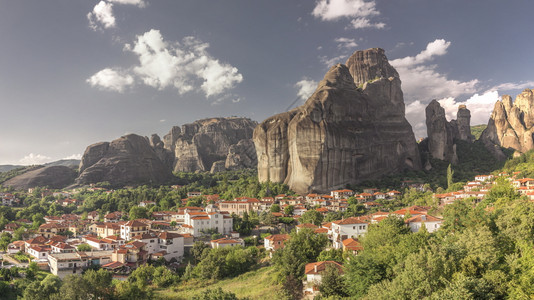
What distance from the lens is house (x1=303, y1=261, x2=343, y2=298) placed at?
29634 mm

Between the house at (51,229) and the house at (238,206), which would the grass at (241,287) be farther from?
the house at (51,229)

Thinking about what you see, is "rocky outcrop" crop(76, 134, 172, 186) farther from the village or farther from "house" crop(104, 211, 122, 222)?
"house" crop(104, 211, 122, 222)

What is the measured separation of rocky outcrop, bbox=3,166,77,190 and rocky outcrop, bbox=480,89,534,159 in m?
123

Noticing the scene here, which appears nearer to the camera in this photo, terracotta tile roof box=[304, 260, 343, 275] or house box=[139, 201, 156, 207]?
terracotta tile roof box=[304, 260, 343, 275]

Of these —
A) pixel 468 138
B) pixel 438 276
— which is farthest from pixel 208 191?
pixel 468 138

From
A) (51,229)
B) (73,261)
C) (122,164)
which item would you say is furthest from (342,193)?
(122,164)

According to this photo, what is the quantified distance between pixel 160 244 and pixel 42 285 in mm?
14471

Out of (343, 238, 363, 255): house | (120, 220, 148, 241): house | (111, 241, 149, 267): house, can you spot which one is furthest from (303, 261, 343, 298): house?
(120, 220, 148, 241): house

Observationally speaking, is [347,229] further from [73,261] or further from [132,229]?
[73,261]

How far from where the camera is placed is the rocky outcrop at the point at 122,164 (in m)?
110

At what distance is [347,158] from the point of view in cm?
7744

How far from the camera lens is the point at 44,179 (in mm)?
105438

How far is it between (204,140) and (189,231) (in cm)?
11415

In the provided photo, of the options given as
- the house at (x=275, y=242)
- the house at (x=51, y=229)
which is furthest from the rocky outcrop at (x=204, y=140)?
the house at (x=275, y=242)
